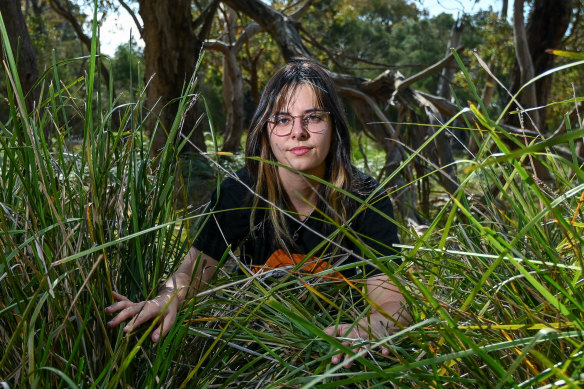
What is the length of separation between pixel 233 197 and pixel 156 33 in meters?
4.43

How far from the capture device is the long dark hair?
193 cm

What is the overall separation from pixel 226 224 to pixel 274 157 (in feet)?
0.87

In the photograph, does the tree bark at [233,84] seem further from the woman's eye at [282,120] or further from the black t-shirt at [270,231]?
the woman's eye at [282,120]

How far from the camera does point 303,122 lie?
6.18 ft

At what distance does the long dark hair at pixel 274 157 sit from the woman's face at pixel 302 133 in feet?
0.09

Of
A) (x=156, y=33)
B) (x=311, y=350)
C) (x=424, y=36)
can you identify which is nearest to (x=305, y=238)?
(x=311, y=350)

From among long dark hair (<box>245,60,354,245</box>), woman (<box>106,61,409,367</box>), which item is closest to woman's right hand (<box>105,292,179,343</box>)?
woman (<box>106,61,409,367</box>)

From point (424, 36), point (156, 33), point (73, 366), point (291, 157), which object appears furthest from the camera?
point (424, 36)

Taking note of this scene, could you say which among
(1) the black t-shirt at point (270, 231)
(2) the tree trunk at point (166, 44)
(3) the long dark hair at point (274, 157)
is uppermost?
(2) the tree trunk at point (166, 44)

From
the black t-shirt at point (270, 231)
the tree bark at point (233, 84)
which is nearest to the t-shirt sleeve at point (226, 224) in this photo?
the black t-shirt at point (270, 231)

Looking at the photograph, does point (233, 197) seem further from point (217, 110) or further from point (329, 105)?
point (217, 110)

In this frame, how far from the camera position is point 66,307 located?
1098mm

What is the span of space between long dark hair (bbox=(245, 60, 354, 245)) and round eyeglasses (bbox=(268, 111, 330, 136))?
3 cm

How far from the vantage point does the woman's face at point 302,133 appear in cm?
184
